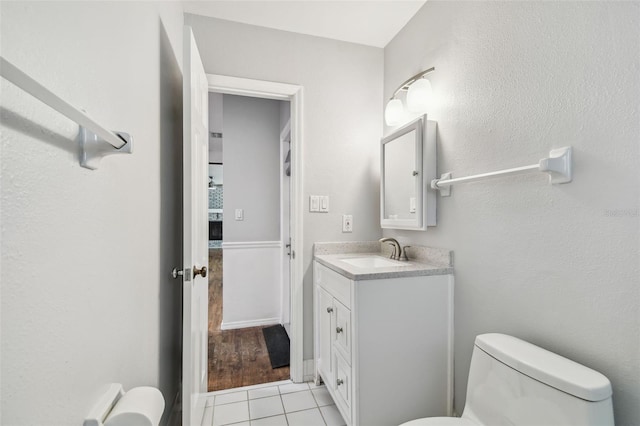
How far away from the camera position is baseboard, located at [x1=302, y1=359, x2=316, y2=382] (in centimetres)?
202

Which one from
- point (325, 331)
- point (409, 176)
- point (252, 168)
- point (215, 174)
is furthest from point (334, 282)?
point (215, 174)

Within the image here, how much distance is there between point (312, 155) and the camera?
2.06m

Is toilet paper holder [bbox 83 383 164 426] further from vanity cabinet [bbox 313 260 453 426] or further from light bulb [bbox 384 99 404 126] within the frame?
light bulb [bbox 384 99 404 126]

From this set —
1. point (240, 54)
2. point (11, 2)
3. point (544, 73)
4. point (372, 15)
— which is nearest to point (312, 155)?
point (240, 54)

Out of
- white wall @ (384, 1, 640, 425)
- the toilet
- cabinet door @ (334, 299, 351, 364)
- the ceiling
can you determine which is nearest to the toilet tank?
the toilet

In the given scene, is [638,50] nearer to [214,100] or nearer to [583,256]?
[583,256]

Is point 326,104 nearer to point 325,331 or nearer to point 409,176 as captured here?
point 409,176

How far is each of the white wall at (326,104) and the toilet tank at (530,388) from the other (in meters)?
1.18

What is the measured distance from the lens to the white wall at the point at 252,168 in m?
3.07

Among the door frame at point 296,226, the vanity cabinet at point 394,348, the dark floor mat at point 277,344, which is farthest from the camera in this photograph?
the dark floor mat at point 277,344

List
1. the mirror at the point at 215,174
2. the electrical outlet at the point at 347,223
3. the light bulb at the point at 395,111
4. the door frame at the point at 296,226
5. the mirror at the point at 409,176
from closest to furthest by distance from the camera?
the mirror at the point at 409,176, the light bulb at the point at 395,111, the door frame at the point at 296,226, the electrical outlet at the point at 347,223, the mirror at the point at 215,174

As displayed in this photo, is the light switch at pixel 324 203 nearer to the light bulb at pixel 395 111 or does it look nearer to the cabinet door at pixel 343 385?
the light bulb at pixel 395 111

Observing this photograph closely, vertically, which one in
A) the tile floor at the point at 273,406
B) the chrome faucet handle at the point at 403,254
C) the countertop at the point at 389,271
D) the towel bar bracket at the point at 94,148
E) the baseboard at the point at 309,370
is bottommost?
the tile floor at the point at 273,406

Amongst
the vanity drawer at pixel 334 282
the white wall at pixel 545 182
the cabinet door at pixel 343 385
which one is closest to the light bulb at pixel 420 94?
the white wall at pixel 545 182
